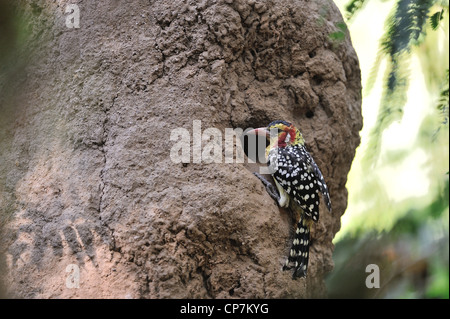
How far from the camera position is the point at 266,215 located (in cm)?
282

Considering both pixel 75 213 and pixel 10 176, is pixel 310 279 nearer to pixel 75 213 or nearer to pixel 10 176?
pixel 75 213

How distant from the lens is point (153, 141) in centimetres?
274

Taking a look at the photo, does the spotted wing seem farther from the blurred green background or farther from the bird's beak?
the blurred green background

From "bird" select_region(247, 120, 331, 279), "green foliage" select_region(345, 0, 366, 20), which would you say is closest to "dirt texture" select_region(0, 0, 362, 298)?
"bird" select_region(247, 120, 331, 279)

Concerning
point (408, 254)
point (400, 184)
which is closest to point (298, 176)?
point (400, 184)

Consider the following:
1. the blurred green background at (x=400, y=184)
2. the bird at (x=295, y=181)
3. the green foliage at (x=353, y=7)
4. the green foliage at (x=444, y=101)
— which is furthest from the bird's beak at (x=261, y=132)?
the green foliage at (x=444, y=101)

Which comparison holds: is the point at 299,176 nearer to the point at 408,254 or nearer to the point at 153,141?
the point at 153,141

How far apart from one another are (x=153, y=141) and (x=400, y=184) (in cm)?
218

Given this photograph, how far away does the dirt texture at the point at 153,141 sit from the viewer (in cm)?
255

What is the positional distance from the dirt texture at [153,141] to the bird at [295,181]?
0.26 ft

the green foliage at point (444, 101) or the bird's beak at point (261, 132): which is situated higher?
the bird's beak at point (261, 132)

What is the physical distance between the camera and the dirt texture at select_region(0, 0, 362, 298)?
2549 millimetres

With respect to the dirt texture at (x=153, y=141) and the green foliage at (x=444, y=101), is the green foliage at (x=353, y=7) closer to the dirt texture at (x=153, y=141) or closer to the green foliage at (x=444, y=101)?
the dirt texture at (x=153, y=141)
